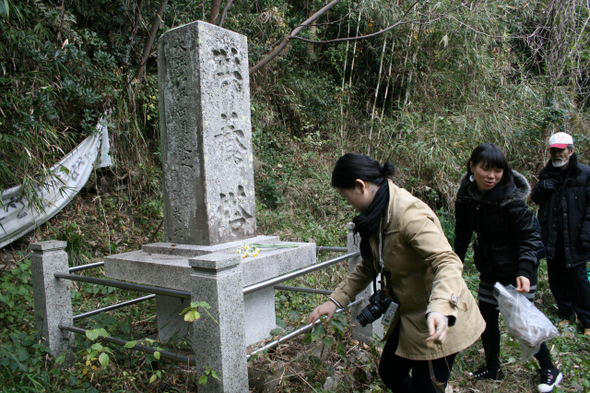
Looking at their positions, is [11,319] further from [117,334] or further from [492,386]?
[492,386]

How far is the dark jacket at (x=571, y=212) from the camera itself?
141 inches

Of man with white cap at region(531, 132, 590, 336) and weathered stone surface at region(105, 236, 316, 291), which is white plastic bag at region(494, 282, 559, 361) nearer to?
weathered stone surface at region(105, 236, 316, 291)

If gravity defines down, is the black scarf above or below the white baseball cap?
below

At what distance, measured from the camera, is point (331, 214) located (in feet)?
22.5

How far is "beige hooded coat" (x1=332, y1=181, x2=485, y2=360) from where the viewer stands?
1.58m

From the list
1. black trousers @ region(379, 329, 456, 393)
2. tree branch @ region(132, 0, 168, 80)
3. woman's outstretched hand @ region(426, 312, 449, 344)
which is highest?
tree branch @ region(132, 0, 168, 80)

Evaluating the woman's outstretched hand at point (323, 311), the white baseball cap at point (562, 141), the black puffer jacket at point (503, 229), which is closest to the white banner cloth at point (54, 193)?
the woman's outstretched hand at point (323, 311)

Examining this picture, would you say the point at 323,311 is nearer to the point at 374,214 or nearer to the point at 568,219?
the point at 374,214

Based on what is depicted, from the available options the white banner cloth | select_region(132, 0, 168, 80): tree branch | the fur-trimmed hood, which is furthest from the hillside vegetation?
the fur-trimmed hood

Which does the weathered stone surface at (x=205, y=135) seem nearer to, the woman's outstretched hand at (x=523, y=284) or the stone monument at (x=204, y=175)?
the stone monument at (x=204, y=175)

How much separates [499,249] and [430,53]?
709cm

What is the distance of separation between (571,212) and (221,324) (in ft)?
11.1

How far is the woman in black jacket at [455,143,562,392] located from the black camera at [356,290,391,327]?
3.31 ft

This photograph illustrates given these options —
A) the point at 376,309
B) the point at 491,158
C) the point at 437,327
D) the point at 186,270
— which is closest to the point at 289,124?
the point at 491,158
